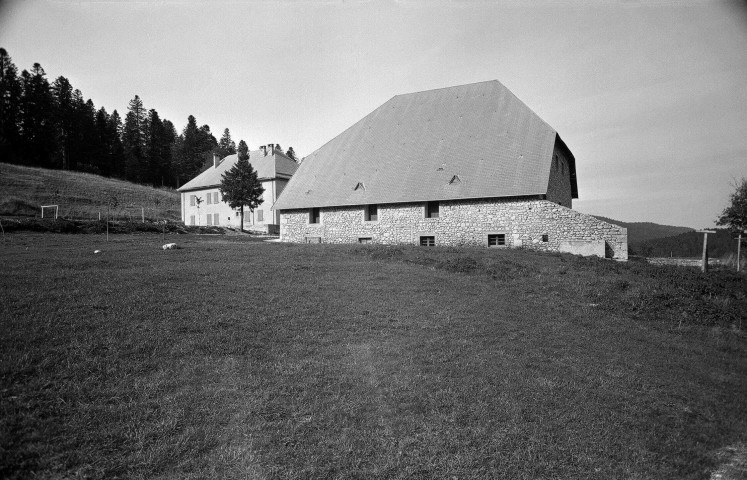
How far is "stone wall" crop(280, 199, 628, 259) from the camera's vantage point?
71.0 ft

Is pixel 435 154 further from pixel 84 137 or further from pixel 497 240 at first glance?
pixel 84 137

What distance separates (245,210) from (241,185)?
6.90 meters

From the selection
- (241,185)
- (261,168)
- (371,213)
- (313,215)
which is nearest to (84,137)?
(261,168)

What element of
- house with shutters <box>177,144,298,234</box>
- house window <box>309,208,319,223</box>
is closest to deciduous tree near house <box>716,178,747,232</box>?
house window <box>309,208,319,223</box>

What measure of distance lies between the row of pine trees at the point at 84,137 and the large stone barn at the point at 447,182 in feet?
150

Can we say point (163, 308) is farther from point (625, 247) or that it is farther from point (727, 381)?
point (625, 247)

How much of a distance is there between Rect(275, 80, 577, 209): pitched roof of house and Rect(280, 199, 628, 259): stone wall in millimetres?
837

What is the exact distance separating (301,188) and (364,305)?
2241 centimetres

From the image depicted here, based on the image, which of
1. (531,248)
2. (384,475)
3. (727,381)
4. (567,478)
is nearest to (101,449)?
(384,475)

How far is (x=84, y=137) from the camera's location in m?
72.6

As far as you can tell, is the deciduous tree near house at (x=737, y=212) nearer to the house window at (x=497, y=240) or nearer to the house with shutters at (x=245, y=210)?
the house window at (x=497, y=240)

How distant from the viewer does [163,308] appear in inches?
342

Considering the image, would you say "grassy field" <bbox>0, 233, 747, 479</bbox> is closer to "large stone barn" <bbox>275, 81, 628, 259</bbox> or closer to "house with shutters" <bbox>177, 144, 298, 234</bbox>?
"large stone barn" <bbox>275, 81, 628, 259</bbox>

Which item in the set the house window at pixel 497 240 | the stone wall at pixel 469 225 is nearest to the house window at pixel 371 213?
the stone wall at pixel 469 225
